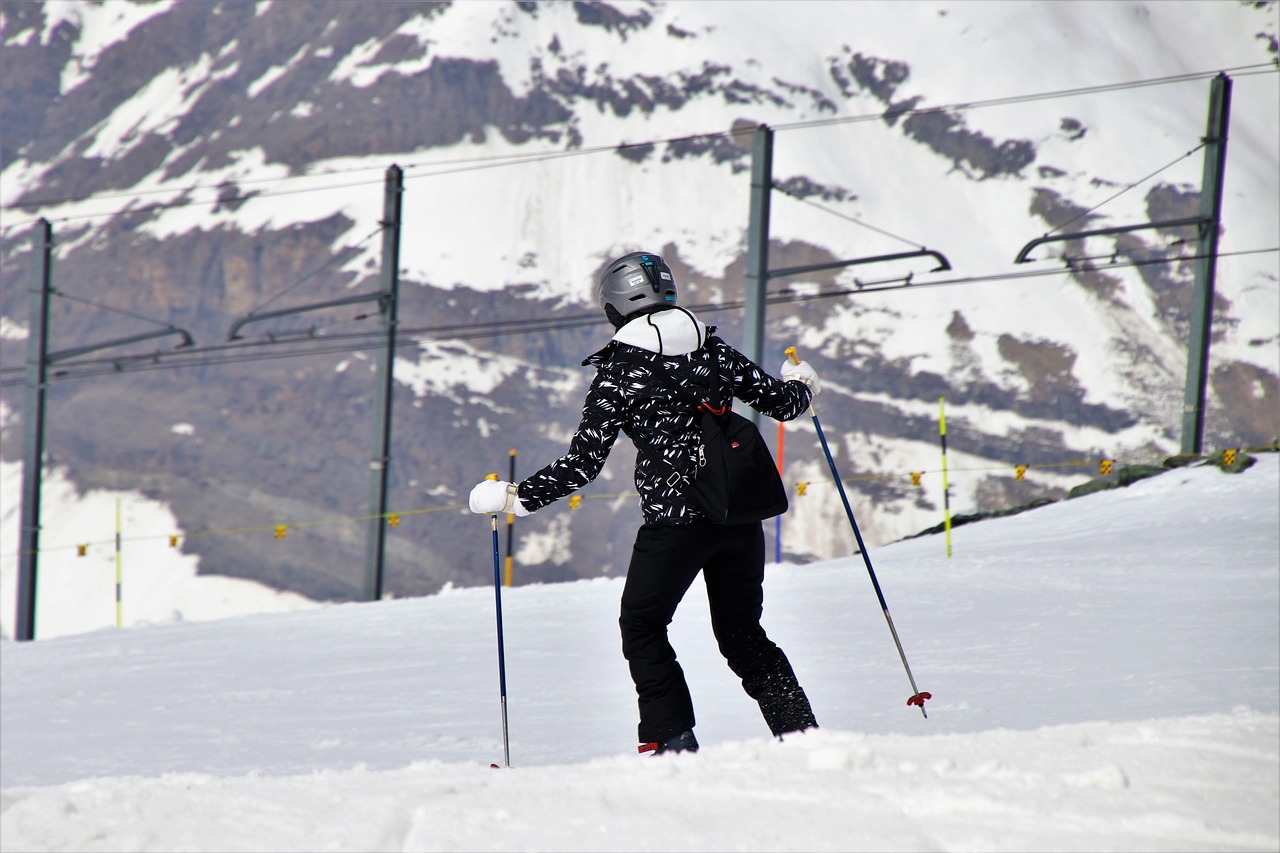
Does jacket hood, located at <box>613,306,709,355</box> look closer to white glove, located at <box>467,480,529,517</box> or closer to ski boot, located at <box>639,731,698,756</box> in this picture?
white glove, located at <box>467,480,529,517</box>

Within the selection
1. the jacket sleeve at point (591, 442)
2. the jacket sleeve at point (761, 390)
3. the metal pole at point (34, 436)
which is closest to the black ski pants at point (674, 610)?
the jacket sleeve at point (591, 442)

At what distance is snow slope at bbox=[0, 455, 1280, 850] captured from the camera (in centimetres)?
271

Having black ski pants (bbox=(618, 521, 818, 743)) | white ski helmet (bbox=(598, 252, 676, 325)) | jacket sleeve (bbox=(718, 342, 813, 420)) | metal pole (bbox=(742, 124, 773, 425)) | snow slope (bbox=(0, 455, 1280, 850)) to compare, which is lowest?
snow slope (bbox=(0, 455, 1280, 850))

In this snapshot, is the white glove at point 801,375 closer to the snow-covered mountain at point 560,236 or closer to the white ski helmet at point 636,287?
the white ski helmet at point 636,287


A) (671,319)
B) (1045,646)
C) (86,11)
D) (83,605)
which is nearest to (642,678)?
(671,319)

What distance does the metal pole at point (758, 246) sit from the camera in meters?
14.5

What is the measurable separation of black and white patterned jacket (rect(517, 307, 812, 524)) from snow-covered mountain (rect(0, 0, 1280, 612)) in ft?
249

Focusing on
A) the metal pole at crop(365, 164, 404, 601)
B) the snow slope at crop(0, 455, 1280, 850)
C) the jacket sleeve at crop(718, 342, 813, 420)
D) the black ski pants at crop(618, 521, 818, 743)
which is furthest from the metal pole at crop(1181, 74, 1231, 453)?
the black ski pants at crop(618, 521, 818, 743)

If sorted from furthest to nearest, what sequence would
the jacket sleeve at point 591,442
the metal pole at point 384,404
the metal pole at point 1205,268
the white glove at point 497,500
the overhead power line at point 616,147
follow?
1. the overhead power line at point 616,147
2. the metal pole at point 384,404
3. the metal pole at point 1205,268
4. the white glove at point 497,500
5. the jacket sleeve at point 591,442

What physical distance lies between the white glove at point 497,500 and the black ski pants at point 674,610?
418 millimetres

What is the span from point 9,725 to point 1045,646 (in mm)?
5169

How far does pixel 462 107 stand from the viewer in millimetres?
108750

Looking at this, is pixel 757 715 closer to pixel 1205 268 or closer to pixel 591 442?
pixel 591 442

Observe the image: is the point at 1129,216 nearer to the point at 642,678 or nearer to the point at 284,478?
the point at 284,478
